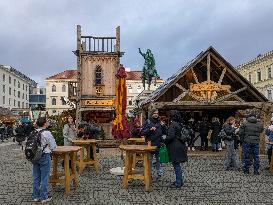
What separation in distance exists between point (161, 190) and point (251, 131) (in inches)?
151

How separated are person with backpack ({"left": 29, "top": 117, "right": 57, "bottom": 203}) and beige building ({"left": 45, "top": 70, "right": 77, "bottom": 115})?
66.2 m

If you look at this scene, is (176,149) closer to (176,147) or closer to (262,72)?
(176,147)

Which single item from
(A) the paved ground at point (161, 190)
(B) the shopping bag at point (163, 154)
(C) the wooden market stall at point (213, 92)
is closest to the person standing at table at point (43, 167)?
(A) the paved ground at point (161, 190)

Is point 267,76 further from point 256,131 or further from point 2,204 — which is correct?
point 2,204

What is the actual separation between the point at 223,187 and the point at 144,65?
82.9 feet

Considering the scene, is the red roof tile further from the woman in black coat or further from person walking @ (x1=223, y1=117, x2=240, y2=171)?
the woman in black coat

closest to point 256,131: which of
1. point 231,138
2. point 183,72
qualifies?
point 231,138

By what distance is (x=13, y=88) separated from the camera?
7000 centimetres

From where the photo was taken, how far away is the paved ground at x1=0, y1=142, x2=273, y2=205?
731 cm

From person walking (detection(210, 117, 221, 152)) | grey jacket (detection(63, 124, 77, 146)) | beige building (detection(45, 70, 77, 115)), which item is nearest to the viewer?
grey jacket (detection(63, 124, 77, 146))

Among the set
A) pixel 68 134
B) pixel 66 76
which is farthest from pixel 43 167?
pixel 66 76

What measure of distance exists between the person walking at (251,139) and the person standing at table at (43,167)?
238 inches

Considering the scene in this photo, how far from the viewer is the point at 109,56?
28.2 metres

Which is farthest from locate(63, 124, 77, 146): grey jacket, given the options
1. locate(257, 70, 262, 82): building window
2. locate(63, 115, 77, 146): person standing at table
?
locate(257, 70, 262, 82): building window
